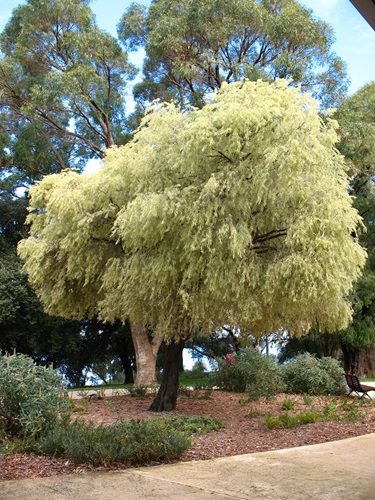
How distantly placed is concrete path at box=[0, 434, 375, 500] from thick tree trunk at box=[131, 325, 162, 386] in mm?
15027

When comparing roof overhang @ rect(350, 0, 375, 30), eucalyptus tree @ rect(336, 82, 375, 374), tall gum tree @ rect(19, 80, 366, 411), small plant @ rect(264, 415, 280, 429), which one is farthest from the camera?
eucalyptus tree @ rect(336, 82, 375, 374)

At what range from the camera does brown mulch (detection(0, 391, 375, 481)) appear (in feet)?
22.8

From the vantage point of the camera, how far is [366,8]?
3404 mm

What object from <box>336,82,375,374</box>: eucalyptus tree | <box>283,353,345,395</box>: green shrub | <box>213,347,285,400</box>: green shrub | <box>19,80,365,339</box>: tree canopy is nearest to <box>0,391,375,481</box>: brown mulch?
<box>213,347,285,400</box>: green shrub

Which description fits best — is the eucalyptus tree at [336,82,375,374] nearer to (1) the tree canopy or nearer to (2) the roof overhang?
(1) the tree canopy

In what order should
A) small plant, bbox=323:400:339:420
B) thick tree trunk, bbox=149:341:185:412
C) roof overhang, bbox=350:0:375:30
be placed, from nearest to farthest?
roof overhang, bbox=350:0:375:30 → small plant, bbox=323:400:339:420 → thick tree trunk, bbox=149:341:185:412

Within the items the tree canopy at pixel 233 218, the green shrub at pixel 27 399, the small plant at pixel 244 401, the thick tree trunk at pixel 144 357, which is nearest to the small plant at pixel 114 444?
the green shrub at pixel 27 399

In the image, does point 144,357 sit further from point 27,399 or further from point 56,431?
point 56,431

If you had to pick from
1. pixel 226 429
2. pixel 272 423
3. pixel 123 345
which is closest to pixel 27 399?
pixel 226 429

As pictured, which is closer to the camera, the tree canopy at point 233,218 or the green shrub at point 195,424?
the green shrub at point 195,424

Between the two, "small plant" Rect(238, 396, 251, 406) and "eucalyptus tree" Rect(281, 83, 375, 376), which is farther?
"eucalyptus tree" Rect(281, 83, 375, 376)

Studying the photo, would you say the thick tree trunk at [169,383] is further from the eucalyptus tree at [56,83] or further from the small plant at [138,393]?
the eucalyptus tree at [56,83]

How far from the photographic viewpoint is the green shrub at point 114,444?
270 inches

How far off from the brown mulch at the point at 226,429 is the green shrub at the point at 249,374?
15.4 inches
